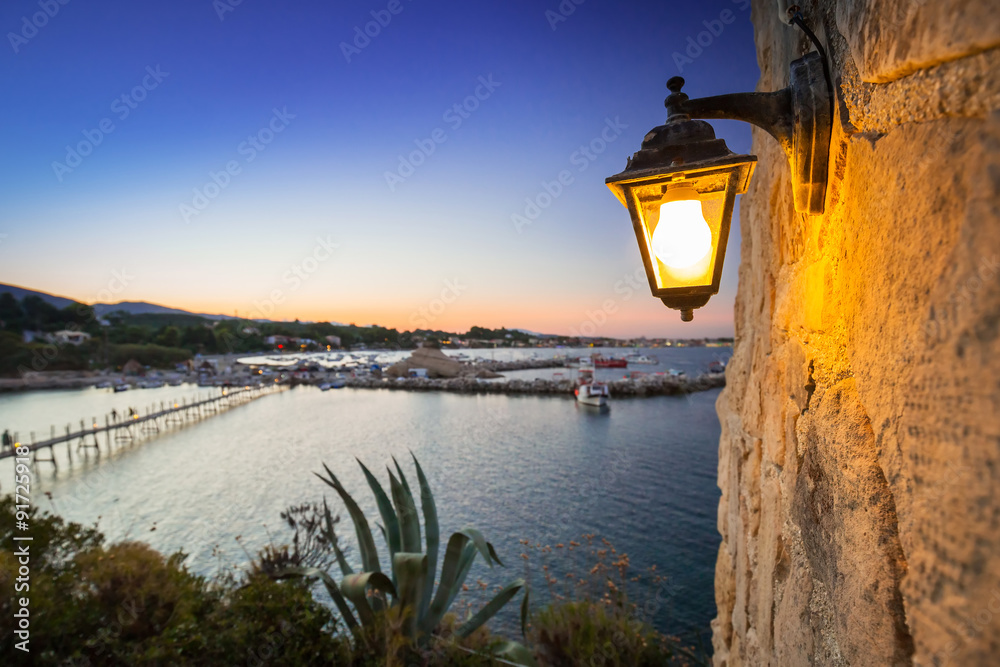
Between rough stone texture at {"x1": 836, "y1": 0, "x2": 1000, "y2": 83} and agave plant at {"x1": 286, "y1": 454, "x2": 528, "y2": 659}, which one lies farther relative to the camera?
agave plant at {"x1": 286, "y1": 454, "x2": 528, "y2": 659}

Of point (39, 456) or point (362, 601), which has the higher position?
point (362, 601)

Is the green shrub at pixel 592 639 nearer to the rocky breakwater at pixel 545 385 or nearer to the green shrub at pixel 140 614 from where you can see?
the green shrub at pixel 140 614

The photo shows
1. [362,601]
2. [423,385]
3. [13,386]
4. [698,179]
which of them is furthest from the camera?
[423,385]

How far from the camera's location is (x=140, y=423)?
2223 cm

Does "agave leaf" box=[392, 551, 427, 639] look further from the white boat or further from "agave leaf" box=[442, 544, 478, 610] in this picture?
the white boat

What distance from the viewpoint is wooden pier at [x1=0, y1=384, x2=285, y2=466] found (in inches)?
634

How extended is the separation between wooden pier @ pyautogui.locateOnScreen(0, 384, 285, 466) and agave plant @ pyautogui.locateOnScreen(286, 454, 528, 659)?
12726 mm

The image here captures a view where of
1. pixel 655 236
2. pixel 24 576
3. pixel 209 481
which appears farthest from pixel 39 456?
pixel 655 236

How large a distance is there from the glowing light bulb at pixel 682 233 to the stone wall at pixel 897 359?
0.29 meters

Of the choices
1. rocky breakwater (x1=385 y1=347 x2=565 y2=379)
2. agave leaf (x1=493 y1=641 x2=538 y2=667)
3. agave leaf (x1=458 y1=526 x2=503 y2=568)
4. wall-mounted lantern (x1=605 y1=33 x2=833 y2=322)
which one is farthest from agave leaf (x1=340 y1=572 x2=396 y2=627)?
rocky breakwater (x1=385 y1=347 x2=565 y2=379)

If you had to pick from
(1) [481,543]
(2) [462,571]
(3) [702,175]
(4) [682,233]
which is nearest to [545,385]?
(2) [462,571]

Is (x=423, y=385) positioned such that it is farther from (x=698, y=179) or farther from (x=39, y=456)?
(x=698, y=179)

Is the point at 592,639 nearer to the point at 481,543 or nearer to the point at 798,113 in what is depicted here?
Answer: the point at 481,543

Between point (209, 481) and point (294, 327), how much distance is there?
56748 mm
